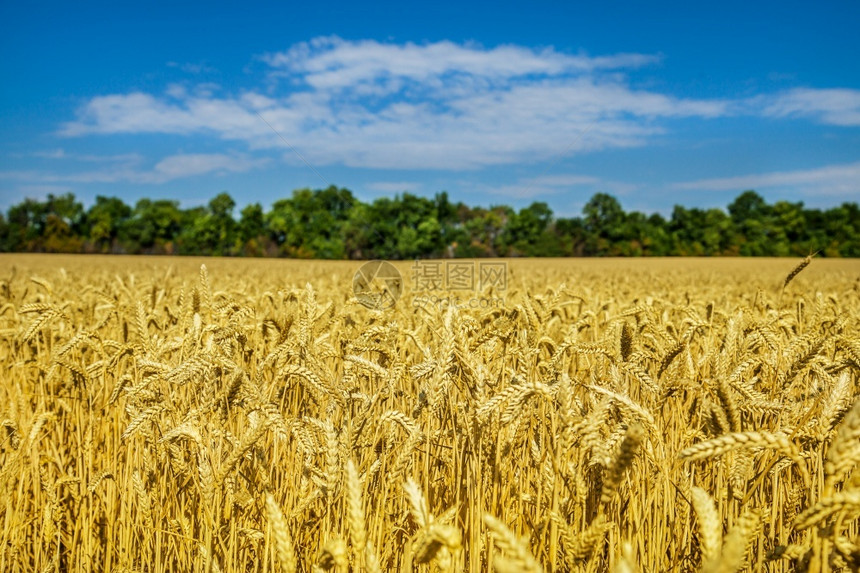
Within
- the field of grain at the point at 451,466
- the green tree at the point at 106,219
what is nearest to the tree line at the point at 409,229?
the green tree at the point at 106,219

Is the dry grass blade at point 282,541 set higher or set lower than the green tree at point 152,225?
lower

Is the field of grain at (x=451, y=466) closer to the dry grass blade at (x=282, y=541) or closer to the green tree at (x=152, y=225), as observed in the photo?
the dry grass blade at (x=282, y=541)

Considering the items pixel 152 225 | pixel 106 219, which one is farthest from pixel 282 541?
pixel 106 219

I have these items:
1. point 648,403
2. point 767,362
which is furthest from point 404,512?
A: point 767,362

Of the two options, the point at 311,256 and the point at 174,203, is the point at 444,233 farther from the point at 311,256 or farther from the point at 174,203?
the point at 174,203

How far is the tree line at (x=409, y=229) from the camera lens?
2562 inches

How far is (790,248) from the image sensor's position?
6831 centimetres

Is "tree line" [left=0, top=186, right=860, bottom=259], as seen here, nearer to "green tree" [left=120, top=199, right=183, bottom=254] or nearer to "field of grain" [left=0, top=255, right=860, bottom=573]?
"green tree" [left=120, top=199, right=183, bottom=254]

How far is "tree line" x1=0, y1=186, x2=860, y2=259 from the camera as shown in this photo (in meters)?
65.1

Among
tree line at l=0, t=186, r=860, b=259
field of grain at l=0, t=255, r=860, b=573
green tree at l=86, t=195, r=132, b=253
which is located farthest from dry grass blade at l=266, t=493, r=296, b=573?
green tree at l=86, t=195, r=132, b=253

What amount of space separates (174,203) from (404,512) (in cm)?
9751

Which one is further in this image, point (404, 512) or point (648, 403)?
point (648, 403)

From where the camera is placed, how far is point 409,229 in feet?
221

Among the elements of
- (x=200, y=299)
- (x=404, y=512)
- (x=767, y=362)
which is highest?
(x=200, y=299)
